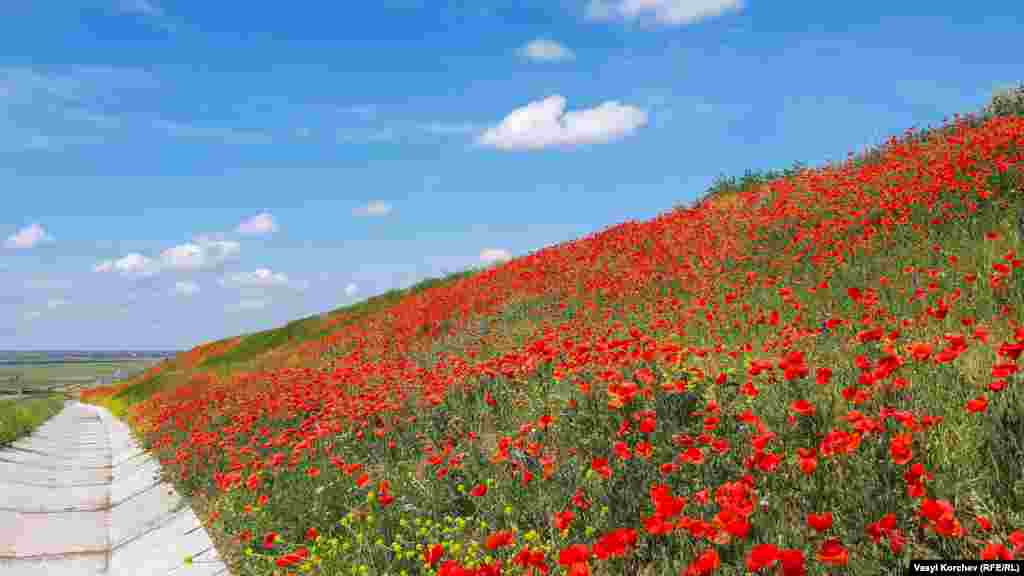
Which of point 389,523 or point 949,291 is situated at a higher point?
point 949,291

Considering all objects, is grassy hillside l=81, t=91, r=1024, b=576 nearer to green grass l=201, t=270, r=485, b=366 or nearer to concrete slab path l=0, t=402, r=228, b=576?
concrete slab path l=0, t=402, r=228, b=576

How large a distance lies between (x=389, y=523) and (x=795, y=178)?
15739 mm

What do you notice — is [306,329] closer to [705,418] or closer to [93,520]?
[93,520]

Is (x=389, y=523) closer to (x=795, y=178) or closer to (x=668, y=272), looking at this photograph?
(x=668, y=272)

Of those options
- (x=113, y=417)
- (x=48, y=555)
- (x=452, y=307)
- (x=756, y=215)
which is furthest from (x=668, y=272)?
(x=113, y=417)

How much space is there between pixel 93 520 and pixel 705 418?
8808 millimetres

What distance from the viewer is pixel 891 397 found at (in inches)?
181

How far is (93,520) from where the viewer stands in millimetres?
10102

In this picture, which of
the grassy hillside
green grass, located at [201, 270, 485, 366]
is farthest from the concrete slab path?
green grass, located at [201, 270, 485, 366]

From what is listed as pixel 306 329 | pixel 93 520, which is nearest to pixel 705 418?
pixel 93 520

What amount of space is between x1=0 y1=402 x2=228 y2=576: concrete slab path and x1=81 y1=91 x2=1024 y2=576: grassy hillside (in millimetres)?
456

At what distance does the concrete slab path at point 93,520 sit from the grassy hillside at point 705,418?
1.50ft

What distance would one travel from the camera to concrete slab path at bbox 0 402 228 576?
757 cm

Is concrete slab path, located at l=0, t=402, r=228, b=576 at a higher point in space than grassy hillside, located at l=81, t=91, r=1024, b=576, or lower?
lower
